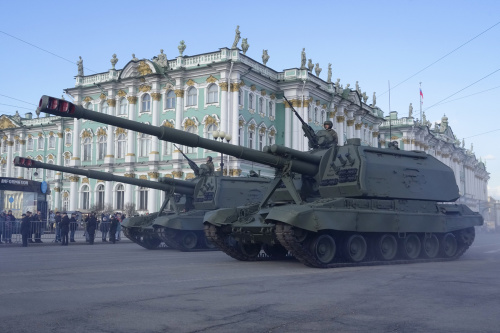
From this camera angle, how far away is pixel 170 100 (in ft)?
143

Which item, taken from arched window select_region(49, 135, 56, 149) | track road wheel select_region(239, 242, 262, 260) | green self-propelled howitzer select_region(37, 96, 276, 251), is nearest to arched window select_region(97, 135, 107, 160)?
arched window select_region(49, 135, 56, 149)

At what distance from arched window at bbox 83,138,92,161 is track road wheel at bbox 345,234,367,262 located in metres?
39.0

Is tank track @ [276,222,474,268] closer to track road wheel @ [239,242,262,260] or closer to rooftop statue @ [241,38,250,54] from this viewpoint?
track road wheel @ [239,242,262,260]

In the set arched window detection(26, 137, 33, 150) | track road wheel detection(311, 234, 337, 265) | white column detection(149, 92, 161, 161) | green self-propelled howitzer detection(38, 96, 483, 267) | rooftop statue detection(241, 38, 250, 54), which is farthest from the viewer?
arched window detection(26, 137, 33, 150)

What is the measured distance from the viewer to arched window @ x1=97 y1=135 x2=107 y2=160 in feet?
157

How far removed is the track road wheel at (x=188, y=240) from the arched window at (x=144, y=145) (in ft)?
84.7

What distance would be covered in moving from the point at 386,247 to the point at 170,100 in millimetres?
31730

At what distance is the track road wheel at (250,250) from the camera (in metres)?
14.6

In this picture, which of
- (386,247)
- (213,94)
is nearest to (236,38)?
(213,94)

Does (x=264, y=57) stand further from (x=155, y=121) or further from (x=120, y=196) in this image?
(x=120, y=196)

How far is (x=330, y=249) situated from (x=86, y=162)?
129ft

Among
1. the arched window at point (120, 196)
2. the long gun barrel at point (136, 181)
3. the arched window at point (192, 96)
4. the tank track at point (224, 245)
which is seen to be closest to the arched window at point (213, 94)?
the arched window at point (192, 96)

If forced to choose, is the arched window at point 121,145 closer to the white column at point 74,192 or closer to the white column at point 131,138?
the white column at point 131,138

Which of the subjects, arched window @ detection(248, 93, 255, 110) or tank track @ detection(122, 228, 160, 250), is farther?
arched window @ detection(248, 93, 255, 110)
